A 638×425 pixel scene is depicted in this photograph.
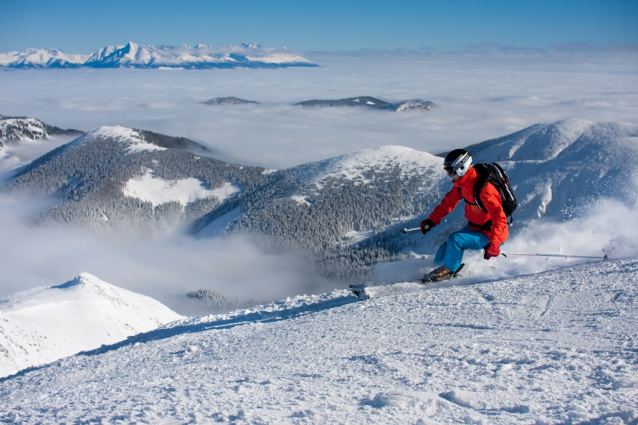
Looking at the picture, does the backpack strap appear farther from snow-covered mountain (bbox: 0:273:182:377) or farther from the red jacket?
snow-covered mountain (bbox: 0:273:182:377)

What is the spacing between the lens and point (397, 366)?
19.5 ft

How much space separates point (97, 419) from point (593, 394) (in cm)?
568

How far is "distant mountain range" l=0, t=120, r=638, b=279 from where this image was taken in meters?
97.8

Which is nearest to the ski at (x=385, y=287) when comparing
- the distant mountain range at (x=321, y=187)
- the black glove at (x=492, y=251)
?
the black glove at (x=492, y=251)

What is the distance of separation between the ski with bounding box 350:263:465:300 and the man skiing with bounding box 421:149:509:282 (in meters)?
0.09

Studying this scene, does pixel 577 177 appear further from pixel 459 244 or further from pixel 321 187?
pixel 459 244

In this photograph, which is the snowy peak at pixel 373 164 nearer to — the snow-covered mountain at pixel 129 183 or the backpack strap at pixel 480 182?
the snow-covered mountain at pixel 129 183

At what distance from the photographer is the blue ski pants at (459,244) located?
1045 cm

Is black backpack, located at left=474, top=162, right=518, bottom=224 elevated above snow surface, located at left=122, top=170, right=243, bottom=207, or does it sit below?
above

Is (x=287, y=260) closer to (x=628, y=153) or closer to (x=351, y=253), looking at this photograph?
(x=351, y=253)

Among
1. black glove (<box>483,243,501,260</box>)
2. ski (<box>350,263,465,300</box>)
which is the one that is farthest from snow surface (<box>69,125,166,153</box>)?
black glove (<box>483,243,501,260</box>)

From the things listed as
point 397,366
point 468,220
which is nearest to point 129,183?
point 468,220

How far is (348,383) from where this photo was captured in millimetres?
5438

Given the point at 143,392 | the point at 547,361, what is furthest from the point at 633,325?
the point at 143,392
